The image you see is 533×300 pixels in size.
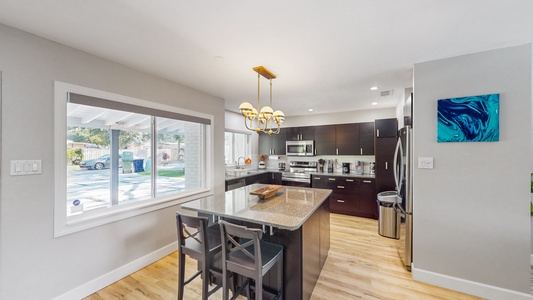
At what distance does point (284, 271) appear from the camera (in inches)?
71.4

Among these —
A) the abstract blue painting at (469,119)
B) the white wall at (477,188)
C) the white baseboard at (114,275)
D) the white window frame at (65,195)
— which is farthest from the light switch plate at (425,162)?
the white baseboard at (114,275)

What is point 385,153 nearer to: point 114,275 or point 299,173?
point 299,173

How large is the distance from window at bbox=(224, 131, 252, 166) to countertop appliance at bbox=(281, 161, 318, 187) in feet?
4.21

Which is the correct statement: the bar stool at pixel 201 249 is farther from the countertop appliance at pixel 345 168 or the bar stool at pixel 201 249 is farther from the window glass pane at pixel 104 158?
the countertop appliance at pixel 345 168

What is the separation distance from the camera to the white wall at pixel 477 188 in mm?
1897

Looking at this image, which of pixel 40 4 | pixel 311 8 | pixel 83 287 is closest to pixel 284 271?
pixel 83 287

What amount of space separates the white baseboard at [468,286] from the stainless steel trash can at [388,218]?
1.05 meters

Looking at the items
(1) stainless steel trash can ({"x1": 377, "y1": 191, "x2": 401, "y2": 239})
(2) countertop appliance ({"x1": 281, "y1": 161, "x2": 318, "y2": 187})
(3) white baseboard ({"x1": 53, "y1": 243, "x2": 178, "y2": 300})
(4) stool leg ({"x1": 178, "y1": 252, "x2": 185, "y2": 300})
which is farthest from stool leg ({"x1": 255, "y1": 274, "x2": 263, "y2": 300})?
(2) countertop appliance ({"x1": 281, "y1": 161, "x2": 318, "y2": 187})

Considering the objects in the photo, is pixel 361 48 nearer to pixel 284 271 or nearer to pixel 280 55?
pixel 280 55

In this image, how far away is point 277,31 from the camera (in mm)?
1684

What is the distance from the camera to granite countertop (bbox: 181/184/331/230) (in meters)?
1.60

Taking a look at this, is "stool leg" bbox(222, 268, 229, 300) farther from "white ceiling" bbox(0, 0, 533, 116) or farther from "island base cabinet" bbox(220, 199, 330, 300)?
"white ceiling" bbox(0, 0, 533, 116)

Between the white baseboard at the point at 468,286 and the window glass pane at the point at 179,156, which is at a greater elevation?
the window glass pane at the point at 179,156

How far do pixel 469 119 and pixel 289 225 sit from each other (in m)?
2.13
